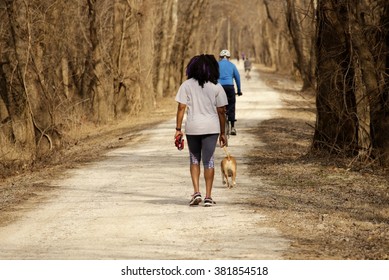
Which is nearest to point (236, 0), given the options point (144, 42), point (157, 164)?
point (144, 42)

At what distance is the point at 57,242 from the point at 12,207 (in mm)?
3038

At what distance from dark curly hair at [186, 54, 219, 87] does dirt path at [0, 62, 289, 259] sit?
1.58 metres

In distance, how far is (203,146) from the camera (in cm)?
1109

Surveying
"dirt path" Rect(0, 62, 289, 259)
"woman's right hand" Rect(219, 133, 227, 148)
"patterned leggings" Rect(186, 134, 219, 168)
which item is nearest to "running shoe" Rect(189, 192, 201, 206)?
"dirt path" Rect(0, 62, 289, 259)

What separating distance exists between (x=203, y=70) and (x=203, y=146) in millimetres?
910

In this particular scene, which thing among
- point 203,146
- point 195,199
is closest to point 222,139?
point 203,146

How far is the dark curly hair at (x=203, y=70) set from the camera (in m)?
11.0

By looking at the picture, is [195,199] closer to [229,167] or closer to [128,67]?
[229,167]

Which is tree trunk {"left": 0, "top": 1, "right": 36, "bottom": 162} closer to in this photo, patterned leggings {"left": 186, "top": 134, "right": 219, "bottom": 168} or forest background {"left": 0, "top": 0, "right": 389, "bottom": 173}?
forest background {"left": 0, "top": 0, "right": 389, "bottom": 173}

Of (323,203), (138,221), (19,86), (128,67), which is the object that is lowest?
(323,203)

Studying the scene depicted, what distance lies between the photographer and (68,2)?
31594 millimetres

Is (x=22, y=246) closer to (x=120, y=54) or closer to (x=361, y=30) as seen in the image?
(x=361, y=30)

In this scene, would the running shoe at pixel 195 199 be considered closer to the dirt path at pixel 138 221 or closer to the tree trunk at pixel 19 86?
the dirt path at pixel 138 221

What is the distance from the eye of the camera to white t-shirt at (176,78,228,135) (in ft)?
36.0
